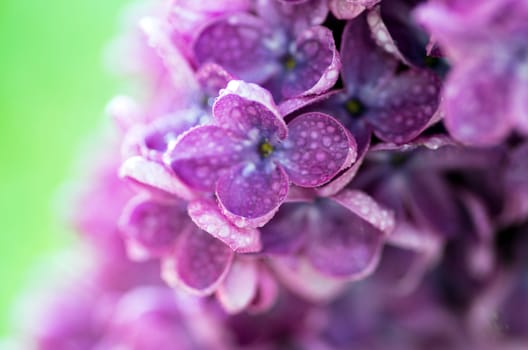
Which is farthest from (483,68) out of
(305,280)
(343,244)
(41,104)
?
(41,104)

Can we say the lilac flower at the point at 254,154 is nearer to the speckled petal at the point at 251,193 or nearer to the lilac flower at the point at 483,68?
the speckled petal at the point at 251,193

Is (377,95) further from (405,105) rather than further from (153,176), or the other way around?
(153,176)

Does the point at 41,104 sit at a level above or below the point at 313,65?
below

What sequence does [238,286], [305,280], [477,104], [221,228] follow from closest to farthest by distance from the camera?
1. [477,104]
2. [221,228]
3. [238,286]
4. [305,280]

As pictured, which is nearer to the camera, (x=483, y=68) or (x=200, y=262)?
(x=483, y=68)

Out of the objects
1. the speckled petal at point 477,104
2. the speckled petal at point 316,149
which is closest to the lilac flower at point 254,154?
the speckled petal at point 316,149

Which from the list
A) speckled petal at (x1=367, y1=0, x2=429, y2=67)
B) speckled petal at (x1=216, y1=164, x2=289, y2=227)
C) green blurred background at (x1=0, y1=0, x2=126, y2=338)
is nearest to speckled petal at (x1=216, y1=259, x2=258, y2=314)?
speckled petal at (x1=216, y1=164, x2=289, y2=227)
